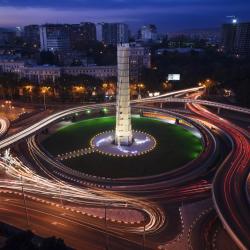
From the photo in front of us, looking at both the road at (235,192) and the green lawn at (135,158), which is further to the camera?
the green lawn at (135,158)

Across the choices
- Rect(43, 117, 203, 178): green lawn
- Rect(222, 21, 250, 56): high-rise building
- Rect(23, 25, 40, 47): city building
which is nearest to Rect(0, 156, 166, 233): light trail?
Rect(43, 117, 203, 178): green lawn

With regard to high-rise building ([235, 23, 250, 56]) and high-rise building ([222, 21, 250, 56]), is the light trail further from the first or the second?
high-rise building ([235, 23, 250, 56])

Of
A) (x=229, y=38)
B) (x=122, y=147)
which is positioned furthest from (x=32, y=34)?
(x=122, y=147)

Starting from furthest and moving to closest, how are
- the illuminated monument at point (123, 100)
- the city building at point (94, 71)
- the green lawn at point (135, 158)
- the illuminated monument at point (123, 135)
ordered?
the city building at point (94, 71), the illuminated monument at point (123, 135), the illuminated monument at point (123, 100), the green lawn at point (135, 158)

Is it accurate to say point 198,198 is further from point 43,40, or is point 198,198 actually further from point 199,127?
point 43,40

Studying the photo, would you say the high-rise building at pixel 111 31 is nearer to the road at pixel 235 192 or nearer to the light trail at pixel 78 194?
the road at pixel 235 192

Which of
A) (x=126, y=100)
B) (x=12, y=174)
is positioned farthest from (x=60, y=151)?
(x=126, y=100)

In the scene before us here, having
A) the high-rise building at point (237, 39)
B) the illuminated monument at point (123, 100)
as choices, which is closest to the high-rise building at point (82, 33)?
the high-rise building at point (237, 39)

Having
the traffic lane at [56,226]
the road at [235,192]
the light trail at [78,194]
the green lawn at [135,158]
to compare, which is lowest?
the green lawn at [135,158]
